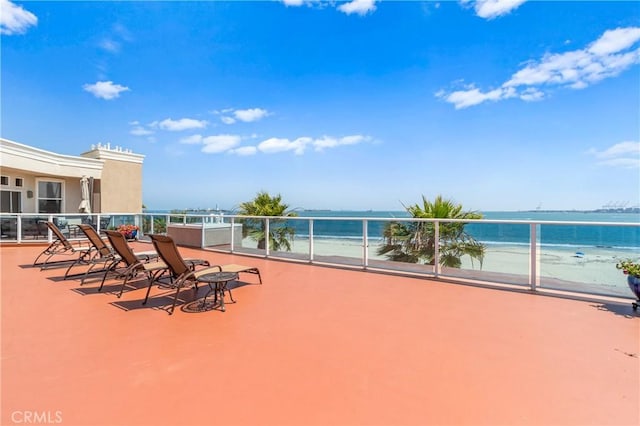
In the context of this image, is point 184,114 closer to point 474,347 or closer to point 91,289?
point 91,289

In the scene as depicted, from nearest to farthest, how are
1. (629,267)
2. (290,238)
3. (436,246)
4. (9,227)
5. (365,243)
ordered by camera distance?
(629,267)
(436,246)
(365,243)
(290,238)
(9,227)

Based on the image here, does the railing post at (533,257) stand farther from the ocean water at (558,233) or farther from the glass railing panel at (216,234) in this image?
the glass railing panel at (216,234)

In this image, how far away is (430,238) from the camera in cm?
587

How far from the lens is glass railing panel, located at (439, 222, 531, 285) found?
508cm

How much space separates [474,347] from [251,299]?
2.79m

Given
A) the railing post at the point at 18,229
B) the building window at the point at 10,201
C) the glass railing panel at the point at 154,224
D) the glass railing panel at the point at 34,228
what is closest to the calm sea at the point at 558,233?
the glass railing panel at the point at 154,224

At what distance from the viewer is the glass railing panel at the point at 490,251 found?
5078 mm

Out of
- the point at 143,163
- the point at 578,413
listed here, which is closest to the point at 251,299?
the point at 578,413

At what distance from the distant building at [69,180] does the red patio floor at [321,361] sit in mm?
10455

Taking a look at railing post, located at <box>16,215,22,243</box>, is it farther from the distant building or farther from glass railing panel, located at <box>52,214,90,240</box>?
the distant building

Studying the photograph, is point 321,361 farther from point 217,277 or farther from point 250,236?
point 250,236

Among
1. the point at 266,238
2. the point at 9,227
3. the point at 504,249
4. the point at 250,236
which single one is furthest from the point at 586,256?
the point at 9,227

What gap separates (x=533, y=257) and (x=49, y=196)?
57.1 ft

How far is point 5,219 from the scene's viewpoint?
9.87 metres
